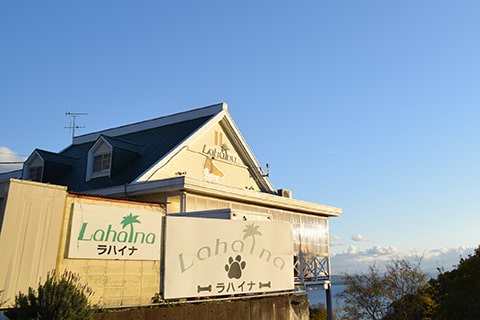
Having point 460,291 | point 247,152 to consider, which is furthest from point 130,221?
point 247,152

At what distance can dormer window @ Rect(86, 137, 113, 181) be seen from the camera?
1886 centimetres

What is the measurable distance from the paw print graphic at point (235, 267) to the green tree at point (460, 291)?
316 inches

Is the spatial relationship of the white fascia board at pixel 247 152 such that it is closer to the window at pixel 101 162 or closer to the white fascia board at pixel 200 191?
the white fascia board at pixel 200 191

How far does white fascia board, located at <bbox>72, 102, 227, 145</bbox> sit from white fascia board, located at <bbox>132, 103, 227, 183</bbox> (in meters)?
0.50

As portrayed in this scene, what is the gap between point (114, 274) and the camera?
9047 mm

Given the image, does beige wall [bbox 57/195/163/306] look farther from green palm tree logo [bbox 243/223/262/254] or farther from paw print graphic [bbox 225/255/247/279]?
green palm tree logo [bbox 243/223/262/254]

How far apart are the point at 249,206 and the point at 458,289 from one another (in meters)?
7.99

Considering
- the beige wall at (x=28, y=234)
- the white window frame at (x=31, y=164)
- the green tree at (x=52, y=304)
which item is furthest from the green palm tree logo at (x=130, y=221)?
the white window frame at (x=31, y=164)

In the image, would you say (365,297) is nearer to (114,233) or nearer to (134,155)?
(134,155)

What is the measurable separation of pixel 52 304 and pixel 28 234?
1421 mm

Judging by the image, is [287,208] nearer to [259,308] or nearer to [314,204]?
[314,204]

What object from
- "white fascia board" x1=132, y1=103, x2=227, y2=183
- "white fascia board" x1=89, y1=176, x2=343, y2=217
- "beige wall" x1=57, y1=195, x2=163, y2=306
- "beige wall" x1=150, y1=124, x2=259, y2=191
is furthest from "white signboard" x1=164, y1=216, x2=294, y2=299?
"beige wall" x1=150, y1=124, x2=259, y2=191

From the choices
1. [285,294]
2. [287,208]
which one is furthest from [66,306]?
[287,208]

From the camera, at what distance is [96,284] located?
28.6 feet
